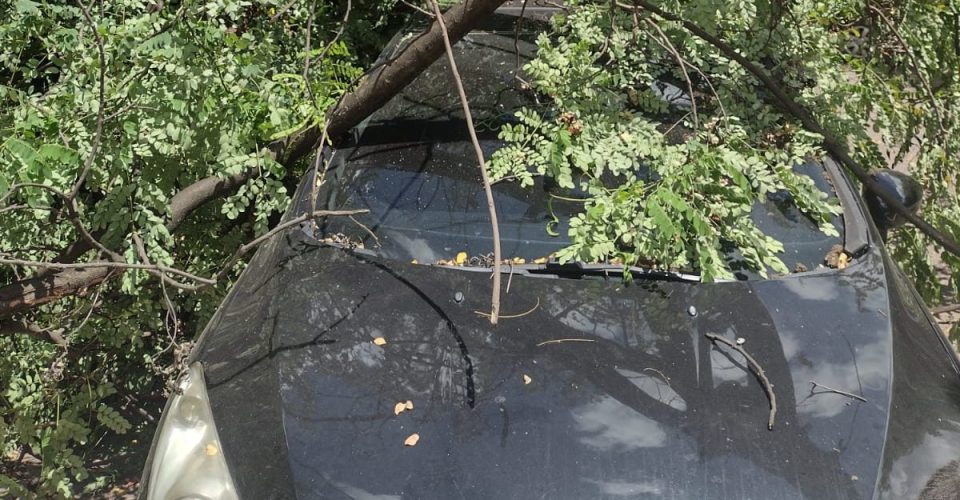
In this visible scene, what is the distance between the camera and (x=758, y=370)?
8.35 feet

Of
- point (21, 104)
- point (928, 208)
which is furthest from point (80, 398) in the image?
point (928, 208)

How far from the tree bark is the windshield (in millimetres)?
96

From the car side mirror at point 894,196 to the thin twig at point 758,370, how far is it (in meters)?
1.34

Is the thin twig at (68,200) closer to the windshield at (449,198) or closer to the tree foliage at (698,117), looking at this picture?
the windshield at (449,198)

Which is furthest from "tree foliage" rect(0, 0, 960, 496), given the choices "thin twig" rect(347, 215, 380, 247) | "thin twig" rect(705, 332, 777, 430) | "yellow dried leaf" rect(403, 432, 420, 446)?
"yellow dried leaf" rect(403, 432, 420, 446)

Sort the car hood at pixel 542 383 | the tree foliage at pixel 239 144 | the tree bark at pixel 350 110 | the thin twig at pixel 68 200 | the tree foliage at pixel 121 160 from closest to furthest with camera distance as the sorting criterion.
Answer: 1. the car hood at pixel 542 383
2. the thin twig at pixel 68 200
3. the tree foliage at pixel 239 144
4. the tree foliage at pixel 121 160
5. the tree bark at pixel 350 110

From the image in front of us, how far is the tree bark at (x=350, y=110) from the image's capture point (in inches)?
135

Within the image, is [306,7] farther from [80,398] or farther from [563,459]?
[563,459]

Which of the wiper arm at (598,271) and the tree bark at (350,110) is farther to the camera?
the tree bark at (350,110)

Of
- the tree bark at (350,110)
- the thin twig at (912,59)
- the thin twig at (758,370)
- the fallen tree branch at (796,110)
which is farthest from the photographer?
the thin twig at (912,59)

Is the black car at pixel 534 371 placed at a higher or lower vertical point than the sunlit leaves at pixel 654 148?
lower

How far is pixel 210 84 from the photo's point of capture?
3.21 meters

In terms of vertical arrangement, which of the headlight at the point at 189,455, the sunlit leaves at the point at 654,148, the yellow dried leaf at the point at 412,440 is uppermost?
the sunlit leaves at the point at 654,148

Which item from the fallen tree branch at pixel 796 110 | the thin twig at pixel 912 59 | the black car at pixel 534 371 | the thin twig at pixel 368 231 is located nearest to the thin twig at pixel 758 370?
the black car at pixel 534 371
